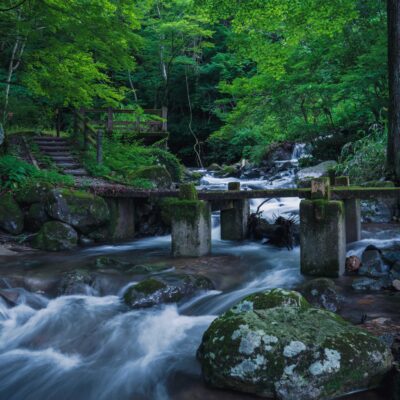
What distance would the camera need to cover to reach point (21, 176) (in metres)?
10.8

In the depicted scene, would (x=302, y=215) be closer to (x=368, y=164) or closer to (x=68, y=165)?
(x=368, y=164)

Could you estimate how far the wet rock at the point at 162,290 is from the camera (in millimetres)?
6059

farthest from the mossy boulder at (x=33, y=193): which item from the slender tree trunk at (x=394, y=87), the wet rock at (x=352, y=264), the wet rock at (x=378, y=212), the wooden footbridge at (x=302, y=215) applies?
the slender tree trunk at (x=394, y=87)

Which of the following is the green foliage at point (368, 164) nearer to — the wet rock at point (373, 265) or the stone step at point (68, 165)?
the wet rock at point (373, 265)

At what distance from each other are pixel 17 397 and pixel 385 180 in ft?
29.8

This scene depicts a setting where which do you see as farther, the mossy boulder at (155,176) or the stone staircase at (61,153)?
the stone staircase at (61,153)

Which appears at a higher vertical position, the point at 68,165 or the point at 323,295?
the point at 68,165

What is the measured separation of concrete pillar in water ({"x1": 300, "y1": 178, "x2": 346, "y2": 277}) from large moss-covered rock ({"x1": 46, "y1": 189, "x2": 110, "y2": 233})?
17.4ft

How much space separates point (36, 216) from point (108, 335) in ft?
17.6

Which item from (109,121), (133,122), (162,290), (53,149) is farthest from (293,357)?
(133,122)

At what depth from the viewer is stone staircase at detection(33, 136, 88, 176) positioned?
14206 millimetres

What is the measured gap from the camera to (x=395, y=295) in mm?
5867

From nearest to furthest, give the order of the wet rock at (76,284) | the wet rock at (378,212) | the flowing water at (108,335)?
the flowing water at (108,335) → the wet rock at (76,284) → the wet rock at (378,212)

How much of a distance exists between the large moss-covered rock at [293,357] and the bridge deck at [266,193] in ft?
12.0
